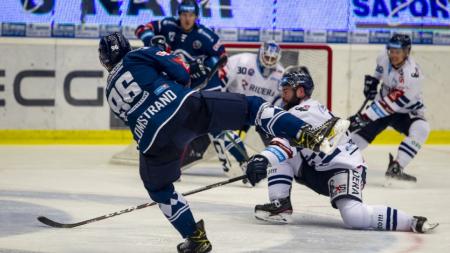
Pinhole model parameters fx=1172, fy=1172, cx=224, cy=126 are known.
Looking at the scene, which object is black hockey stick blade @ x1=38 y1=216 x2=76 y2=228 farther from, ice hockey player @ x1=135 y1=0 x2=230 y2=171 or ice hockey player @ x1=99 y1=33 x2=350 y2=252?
ice hockey player @ x1=135 y1=0 x2=230 y2=171

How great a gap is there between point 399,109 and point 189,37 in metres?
1.75

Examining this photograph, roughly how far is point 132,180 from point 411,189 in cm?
206

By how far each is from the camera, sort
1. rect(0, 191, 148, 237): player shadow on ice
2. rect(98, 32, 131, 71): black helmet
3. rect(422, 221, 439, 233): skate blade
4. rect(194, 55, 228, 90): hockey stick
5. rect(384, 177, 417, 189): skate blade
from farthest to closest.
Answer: rect(194, 55, 228, 90): hockey stick, rect(384, 177, 417, 189): skate blade, rect(0, 191, 148, 237): player shadow on ice, rect(422, 221, 439, 233): skate blade, rect(98, 32, 131, 71): black helmet

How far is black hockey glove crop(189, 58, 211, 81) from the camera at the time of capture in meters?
8.86

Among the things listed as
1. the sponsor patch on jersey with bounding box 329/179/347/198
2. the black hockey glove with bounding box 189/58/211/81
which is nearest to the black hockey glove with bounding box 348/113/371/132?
the black hockey glove with bounding box 189/58/211/81

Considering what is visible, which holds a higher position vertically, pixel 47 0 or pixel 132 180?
pixel 47 0

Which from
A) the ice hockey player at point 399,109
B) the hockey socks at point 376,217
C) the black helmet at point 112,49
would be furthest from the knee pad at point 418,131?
the black helmet at point 112,49

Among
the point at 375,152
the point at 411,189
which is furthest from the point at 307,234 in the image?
the point at 375,152

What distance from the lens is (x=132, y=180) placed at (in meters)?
8.77

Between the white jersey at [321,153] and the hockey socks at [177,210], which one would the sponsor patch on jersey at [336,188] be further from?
the hockey socks at [177,210]

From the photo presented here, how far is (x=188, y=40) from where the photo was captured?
927 centimetres

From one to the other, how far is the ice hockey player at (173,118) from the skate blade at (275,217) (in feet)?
3.55

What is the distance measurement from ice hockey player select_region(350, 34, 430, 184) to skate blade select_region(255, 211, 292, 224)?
7.84 feet

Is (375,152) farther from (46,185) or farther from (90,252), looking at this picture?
(90,252)
